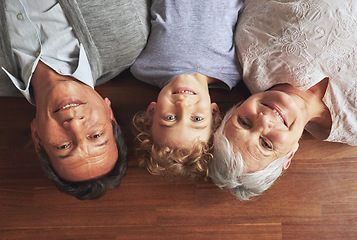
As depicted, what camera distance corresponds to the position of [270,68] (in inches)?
51.9

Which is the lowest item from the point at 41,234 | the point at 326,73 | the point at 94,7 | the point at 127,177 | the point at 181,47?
the point at 41,234

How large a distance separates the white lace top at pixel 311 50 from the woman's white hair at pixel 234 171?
0.90 feet

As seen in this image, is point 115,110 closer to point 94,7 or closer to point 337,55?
point 94,7

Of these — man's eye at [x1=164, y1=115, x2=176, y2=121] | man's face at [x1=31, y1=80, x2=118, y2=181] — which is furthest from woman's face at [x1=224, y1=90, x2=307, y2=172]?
man's face at [x1=31, y1=80, x2=118, y2=181]

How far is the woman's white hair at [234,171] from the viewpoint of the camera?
1.18m

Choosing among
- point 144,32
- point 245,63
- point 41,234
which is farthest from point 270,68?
point 41,234

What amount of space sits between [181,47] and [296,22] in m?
0.49

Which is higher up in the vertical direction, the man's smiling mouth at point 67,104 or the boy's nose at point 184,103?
the man's smiling mouth at point 67,104

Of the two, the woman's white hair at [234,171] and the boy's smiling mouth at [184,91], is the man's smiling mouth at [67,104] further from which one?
the woman's white hair at [234,171]

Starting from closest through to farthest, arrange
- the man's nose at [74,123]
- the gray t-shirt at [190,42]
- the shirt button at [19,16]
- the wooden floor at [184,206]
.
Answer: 1. the man's nose at [74,123]
2. the shirt button at [19,16]
3. the gray t-shirt at [190,42]
4. the wooden floor at [184,206]

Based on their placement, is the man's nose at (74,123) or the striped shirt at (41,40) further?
the striped shirt at (41,40)

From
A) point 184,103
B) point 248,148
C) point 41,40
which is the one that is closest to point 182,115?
point 184,103

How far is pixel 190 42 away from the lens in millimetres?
1344

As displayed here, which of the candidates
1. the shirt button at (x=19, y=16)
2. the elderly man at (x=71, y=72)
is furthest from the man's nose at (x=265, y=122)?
the shirt button at (x=19, y=16)
